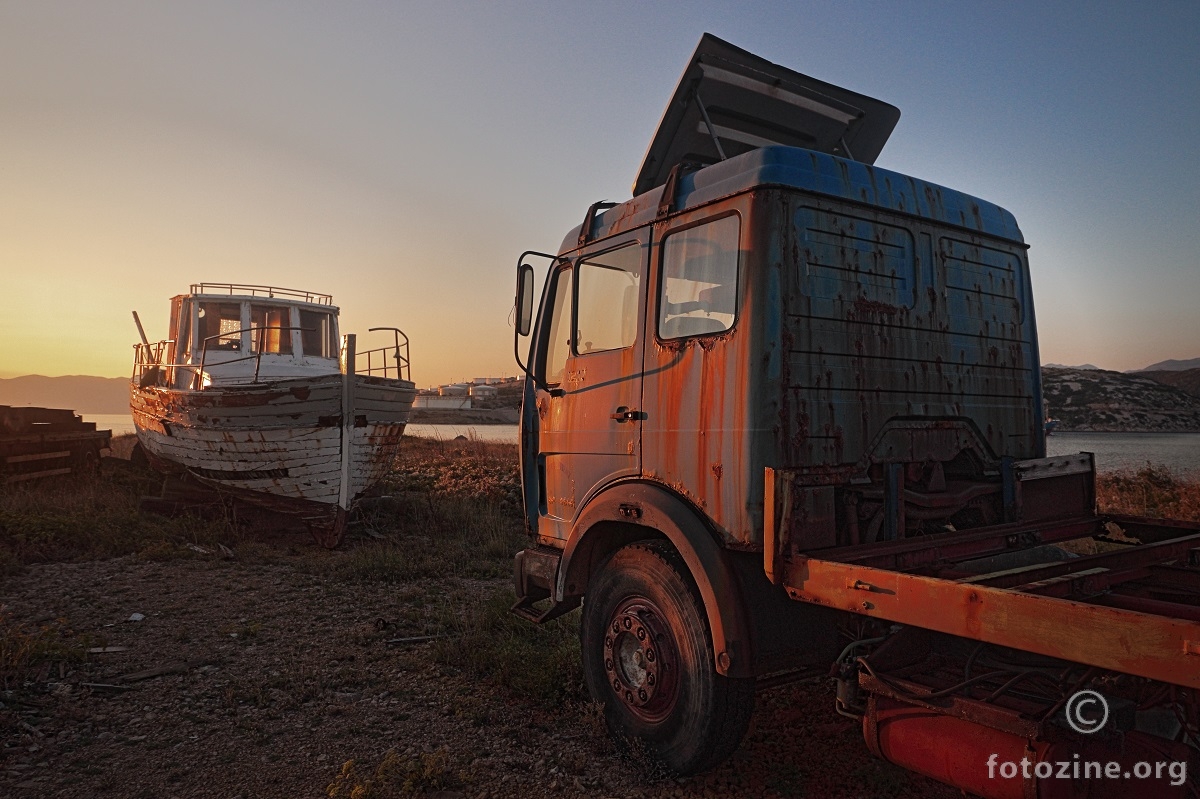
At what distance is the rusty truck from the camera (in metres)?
2.54

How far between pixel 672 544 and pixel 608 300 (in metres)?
1.65

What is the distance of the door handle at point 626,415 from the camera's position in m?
3.96

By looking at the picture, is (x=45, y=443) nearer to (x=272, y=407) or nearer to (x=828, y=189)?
(x=272, y=407)

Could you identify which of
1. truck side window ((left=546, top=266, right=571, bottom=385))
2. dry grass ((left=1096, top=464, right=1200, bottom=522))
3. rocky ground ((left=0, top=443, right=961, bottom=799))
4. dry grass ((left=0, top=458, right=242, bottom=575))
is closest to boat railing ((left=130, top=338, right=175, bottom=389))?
dry grass ((left=0, top=458, right=242, bottom=575))

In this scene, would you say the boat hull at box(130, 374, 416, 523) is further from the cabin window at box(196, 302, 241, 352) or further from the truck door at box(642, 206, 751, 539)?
the truck door at box(642, 206, 751, 539)

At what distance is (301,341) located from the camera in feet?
42.1

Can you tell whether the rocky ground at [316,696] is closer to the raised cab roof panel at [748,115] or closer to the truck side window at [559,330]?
the truck side window at [559,330]

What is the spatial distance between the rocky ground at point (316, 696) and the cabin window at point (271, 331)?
14.7 feet

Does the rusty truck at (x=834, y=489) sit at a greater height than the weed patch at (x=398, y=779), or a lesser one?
greater

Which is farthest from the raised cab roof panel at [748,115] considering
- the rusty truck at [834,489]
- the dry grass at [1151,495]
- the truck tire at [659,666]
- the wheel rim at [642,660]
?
the dry grass at [1151,495]

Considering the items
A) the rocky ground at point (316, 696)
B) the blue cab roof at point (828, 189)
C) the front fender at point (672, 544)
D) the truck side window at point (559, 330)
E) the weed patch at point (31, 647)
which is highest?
the blue cab roof at point (828, 189)

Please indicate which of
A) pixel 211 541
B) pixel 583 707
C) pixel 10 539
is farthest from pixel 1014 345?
pixel 10 539

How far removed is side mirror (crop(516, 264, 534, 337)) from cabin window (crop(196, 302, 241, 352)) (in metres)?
9.29

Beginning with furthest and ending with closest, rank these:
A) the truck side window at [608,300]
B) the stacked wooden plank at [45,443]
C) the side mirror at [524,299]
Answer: the stacked wooden plank at [45,443], the side mirror at [524,299], the truck side window at [608,300]
